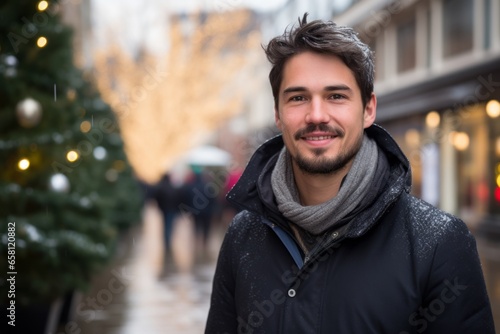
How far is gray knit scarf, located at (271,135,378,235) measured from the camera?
2215mm

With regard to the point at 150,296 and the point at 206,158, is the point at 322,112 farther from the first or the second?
the point at 206,158

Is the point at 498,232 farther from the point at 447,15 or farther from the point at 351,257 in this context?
the point at 351,257

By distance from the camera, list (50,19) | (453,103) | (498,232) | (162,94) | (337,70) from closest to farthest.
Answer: (337,70), (50,19), (498,232), (453,103), (162,94)

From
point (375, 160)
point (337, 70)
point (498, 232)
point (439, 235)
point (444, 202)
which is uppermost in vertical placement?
point (444, 202)

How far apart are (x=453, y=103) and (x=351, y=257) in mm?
19459

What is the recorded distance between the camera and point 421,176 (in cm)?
2438

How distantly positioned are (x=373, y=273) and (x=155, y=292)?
31.1 feet

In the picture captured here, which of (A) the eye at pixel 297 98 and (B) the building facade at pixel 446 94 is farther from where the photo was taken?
(B) the building facade at pixel 446 94

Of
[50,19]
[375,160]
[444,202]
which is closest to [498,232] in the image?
[444,202]

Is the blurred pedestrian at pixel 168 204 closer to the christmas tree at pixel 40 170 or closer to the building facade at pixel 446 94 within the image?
the building facade at pixel 446 94

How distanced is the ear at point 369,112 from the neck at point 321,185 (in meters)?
0.16

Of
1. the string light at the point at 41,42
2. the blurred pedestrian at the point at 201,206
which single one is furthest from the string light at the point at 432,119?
the string light at the point at 41,42

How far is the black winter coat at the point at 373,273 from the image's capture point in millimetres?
2068

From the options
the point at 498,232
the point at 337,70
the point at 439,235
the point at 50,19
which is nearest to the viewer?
the point at 439,235
